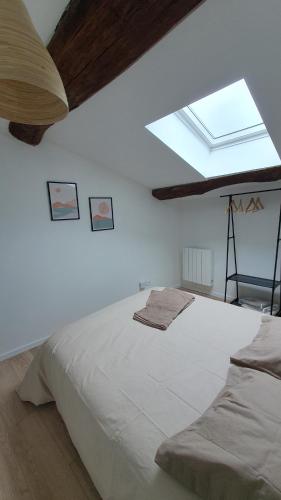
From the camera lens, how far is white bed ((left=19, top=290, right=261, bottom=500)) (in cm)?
86

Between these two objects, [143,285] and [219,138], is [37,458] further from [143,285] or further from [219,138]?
[219,138]

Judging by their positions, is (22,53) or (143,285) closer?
(22,53)

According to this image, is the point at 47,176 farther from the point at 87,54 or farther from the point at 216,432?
the point at 216,432

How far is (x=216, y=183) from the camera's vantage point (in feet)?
8.84

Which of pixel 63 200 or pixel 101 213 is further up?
pixel 63 200

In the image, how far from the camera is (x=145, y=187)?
332cm

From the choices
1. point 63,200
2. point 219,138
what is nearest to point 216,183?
point 219,138

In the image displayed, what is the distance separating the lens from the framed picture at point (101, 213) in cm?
276

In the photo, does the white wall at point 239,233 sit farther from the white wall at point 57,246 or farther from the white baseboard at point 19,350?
the white baseboard at point 19,350

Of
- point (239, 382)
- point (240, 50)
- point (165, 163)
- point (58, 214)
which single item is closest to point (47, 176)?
point (58, 214)

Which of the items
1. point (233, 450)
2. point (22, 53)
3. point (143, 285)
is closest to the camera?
point (22, 53)

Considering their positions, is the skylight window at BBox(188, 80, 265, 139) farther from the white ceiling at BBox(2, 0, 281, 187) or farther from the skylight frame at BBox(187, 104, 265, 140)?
the white ceiling at BBox(2, 0, 281, 187)

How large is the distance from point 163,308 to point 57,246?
1404 mm

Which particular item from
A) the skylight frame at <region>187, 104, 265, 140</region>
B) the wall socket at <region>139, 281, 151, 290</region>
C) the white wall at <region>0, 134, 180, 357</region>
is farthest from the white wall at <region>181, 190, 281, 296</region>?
the wall socket at <region>139, 281, 151, 290</region>
